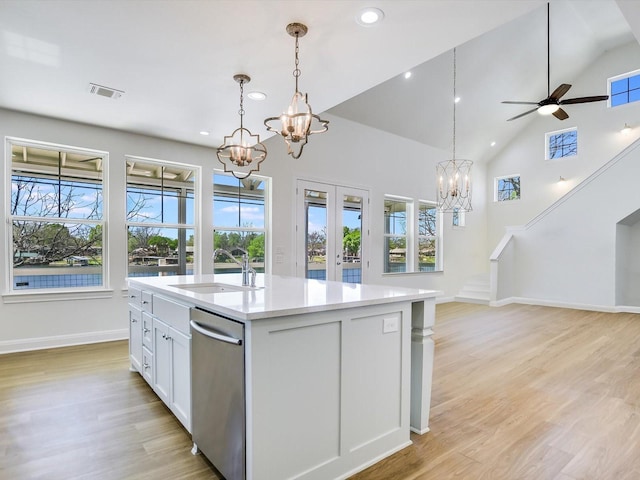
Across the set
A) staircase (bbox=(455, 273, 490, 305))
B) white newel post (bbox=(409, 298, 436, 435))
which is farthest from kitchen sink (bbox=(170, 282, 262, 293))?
staircase (bbox=(455, 273, 490, 305))

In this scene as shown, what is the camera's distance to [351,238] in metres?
6.61

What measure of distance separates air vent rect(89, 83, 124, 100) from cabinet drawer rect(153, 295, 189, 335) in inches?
84.3

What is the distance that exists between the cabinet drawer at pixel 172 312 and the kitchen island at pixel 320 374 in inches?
0.5

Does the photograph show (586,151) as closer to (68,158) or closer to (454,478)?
(454,478)

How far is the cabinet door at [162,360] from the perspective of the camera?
2.42 metres

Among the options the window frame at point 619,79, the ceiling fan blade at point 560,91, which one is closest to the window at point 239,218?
the ceiling fan blade at point 560,91

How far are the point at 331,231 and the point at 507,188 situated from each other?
5848mm

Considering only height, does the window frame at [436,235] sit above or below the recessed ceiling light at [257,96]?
below

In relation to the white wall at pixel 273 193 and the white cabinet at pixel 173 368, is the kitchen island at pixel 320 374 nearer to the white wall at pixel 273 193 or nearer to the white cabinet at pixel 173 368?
the white cabinet at pixel 173 368

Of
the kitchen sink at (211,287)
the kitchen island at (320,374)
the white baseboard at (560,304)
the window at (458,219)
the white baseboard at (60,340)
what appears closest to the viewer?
the kitchen island at (320,374)

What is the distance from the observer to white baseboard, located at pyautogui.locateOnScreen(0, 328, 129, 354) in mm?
→ 3973

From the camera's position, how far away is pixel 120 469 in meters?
1.91

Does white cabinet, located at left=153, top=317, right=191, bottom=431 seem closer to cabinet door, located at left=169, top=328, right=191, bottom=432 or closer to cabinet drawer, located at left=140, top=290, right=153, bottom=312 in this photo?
cabinet door, located at left=169, top=328, right=191, bottom=432

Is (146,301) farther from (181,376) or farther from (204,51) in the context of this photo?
(204,51)
